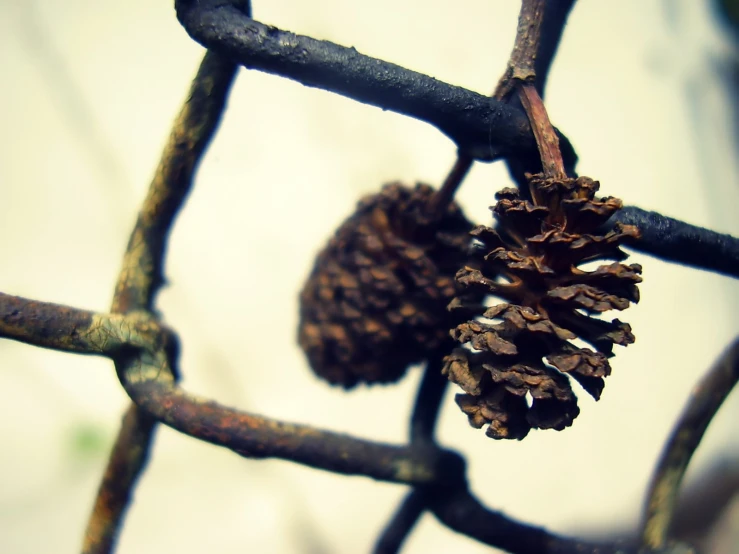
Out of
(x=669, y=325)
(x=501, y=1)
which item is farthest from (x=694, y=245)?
(x=669, y=325)

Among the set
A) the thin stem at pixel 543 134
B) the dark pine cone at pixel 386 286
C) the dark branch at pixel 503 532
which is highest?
the thin stem at pixel 543 134

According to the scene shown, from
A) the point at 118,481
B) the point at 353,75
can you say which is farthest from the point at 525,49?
the point at 118,481

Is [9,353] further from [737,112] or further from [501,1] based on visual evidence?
[737,112]

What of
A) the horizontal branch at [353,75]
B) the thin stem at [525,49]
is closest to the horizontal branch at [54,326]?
the horizontal branch at [353,75]

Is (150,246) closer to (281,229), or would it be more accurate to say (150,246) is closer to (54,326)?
(54,326)

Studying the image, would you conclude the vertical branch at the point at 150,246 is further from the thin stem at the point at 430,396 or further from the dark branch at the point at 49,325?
the thin stem at the point at 430,396
